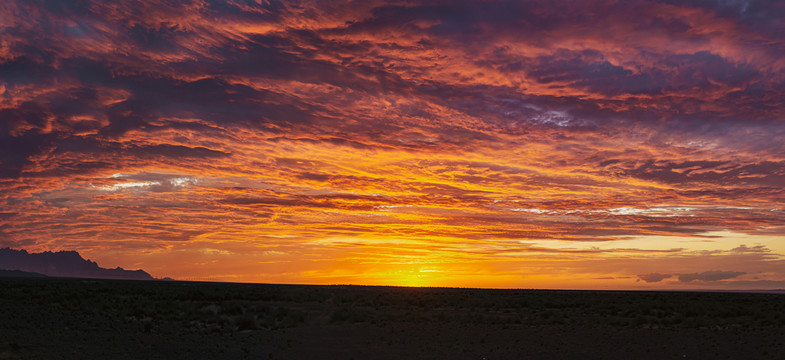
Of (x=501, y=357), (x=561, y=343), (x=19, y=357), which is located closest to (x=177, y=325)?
(x=19, y=357)

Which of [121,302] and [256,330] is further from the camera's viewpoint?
[121,302]

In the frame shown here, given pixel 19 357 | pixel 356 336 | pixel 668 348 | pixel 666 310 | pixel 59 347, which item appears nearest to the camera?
pixel 19 357

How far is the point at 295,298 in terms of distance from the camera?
190ft

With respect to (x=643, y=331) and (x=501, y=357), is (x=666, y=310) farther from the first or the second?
(x=501, y=357)

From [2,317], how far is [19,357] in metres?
13.2

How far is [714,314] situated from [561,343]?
68.9ft

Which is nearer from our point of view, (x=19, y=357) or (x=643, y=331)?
(x=19, y=357)

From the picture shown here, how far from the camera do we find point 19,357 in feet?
75.8

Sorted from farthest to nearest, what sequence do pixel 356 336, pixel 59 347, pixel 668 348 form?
pixel 356 336, pixel 668 348, pixel 59 347

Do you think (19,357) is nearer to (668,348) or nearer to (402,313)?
(402,313)

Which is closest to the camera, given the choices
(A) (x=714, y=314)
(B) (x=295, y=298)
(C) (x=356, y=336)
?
(C) (x=356, y=336)

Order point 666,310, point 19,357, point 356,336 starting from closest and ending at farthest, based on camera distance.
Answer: point 19,357
point 356,336
point 666,310

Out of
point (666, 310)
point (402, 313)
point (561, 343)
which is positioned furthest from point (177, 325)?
point (666, 310)

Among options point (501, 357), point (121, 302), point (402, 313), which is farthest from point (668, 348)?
point (121, 302)
